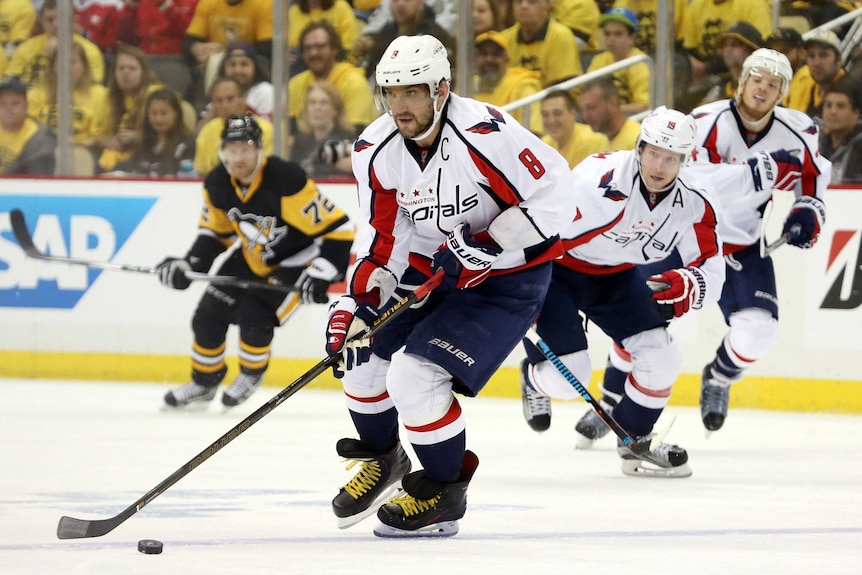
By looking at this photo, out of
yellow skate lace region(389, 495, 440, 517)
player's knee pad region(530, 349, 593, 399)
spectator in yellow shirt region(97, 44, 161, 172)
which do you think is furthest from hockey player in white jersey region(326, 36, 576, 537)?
spectator in yellow shirt region(97, 44, 161, 172)

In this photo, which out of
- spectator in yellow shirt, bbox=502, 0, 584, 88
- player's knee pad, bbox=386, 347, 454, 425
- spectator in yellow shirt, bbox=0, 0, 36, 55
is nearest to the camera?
player's knee pad, bbox=386, 347, 454, 425

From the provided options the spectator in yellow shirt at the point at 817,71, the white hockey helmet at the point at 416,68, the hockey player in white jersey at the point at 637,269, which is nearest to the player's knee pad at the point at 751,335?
the hockey player in white jersey at the point at 637,269

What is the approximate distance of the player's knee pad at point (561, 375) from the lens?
5.16m

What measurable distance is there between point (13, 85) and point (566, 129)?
300cm

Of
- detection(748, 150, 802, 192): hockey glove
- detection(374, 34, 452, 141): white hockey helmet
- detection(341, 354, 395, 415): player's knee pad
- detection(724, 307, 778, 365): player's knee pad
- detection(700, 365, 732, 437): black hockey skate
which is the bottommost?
detection(700, 365, 732, 437): black hockey skate

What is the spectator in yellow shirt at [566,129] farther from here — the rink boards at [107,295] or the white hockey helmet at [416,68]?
the white hockey helmet at [416,68]

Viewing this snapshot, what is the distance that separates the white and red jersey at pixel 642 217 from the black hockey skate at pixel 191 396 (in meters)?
2.44

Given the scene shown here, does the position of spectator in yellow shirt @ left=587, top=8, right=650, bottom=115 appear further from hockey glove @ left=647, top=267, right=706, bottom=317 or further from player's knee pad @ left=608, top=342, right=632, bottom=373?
hockey glove @ left=647, top=267, right=706, bottom=317

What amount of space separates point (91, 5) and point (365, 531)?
517cm

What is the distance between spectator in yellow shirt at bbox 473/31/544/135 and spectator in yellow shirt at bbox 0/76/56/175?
227 centimetres

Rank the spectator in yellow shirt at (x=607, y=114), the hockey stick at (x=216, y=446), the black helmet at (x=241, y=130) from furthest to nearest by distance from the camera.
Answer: the spectator in yellow shirt at (x=607, y=114), the black helmet at (x=241, y=130), the hockey stick at (x=216, y=446)

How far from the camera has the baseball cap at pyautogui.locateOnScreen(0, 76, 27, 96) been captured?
8320mm

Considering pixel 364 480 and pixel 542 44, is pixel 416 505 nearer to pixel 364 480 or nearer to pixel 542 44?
pixel 364 480

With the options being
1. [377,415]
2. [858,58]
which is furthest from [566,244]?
[858,58]
